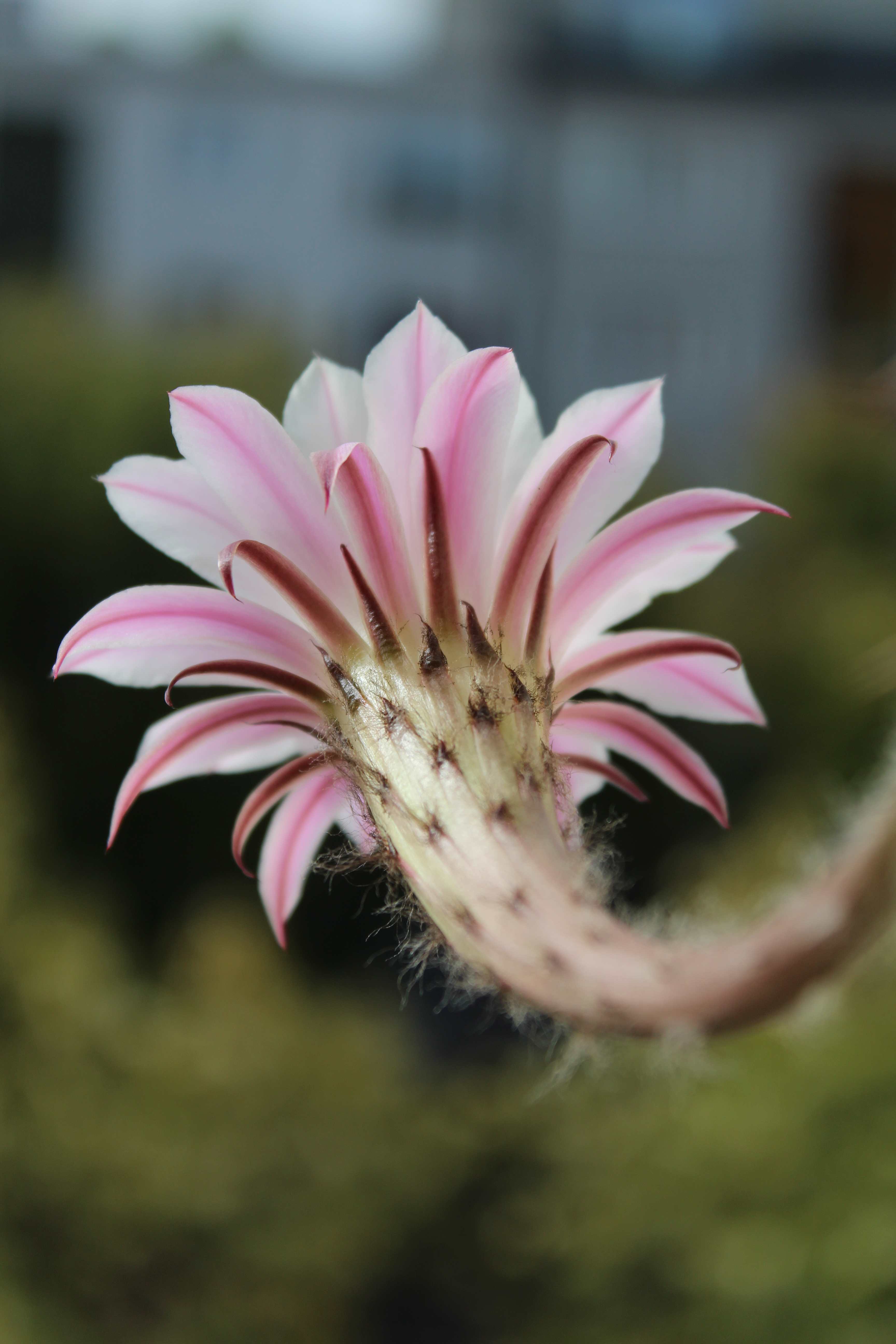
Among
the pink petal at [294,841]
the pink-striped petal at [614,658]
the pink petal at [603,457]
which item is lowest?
the pink petal at [294,841]

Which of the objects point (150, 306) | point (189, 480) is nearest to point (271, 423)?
point (189, 480)

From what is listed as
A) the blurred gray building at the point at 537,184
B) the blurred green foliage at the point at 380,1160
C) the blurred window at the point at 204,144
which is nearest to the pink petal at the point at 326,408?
the blurred green foliage at the point at 380,1160

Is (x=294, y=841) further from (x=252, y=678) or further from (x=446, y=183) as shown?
(x=446, y=183)

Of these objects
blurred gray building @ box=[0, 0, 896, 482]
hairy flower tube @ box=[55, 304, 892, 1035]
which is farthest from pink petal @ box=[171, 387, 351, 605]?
blurred gray building @ box=[0, 0, 896, 482]

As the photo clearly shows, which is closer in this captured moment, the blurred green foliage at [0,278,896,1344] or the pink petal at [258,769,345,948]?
the pink petal at [258,769,345,948]

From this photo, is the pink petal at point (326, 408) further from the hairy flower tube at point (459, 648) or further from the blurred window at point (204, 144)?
the blurred window at point (204, 144)

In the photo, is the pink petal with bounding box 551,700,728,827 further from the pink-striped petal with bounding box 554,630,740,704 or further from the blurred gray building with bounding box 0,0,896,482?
the blurred gray building with bounding box 0,0,896,482
